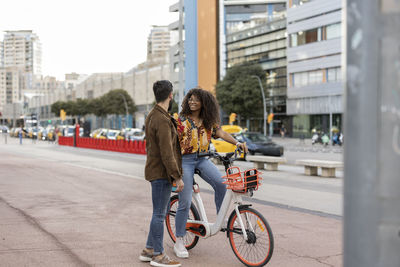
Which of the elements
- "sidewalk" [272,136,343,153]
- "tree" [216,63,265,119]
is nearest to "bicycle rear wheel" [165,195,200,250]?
"sidewalk" [272,136,343,153]

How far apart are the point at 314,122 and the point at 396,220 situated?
60.1 m

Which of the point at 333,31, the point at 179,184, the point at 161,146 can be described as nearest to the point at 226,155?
the point at 179,184

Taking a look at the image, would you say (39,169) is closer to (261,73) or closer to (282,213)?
(282,213)

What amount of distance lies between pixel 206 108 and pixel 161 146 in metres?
0.88

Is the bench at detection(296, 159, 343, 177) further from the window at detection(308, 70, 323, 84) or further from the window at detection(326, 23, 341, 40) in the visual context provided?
the window at detection(308, 70, 323, 84)

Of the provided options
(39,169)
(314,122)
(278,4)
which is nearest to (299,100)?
(314,122)

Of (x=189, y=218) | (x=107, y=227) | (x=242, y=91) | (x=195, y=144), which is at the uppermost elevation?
(x=242, y=91)

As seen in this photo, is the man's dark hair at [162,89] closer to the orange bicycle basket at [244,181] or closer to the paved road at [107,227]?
the orange bicycle basket at [244,181]

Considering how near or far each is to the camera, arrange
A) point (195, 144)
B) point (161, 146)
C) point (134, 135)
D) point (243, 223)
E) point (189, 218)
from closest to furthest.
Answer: point (161, 146) < point (243, 223) < point (195, 144) < point (189, 218) < point (134, 135)

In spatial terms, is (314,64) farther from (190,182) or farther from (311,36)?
(190,182)

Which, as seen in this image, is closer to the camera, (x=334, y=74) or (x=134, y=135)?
(x=134, y=135)

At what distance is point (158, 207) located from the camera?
4836mm

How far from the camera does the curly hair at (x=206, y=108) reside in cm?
533

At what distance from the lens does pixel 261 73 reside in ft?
202
